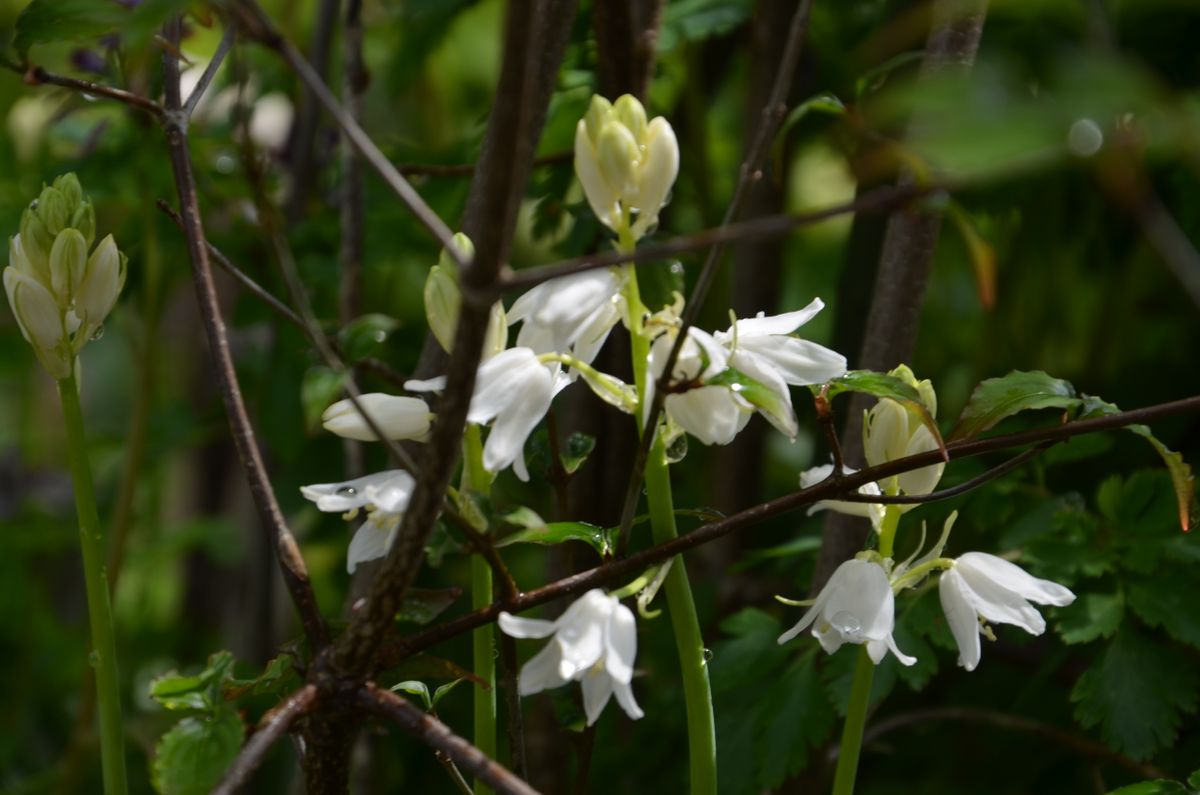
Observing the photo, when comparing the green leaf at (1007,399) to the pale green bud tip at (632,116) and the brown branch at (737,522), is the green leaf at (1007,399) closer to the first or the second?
the brown branch at (737,522)

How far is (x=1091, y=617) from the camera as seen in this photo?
85 cm

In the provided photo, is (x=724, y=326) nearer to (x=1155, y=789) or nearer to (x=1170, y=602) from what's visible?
(x=1170, y=602)

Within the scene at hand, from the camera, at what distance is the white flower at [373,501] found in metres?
0.56

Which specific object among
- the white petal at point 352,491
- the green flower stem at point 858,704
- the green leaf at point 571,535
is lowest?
the green flower stem at point 858,704

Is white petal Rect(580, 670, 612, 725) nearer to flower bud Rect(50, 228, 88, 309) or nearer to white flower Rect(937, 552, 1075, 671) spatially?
white flower Rect(937, 552, 1075, 671)

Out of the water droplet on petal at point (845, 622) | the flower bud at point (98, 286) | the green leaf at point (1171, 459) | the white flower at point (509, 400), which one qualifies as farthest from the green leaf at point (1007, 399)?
the flower bud at point (98, 286)

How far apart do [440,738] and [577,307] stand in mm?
205

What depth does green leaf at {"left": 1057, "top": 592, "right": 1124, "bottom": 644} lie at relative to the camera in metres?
0.83

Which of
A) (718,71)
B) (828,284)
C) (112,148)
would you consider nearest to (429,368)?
(112,148)

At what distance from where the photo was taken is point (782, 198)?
141 cm

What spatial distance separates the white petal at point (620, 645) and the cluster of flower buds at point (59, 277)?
34cm

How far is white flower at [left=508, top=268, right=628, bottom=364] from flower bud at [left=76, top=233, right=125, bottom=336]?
0.25 m

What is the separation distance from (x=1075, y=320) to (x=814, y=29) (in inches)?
30.6

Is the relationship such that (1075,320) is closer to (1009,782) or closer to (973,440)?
(1009,782)
